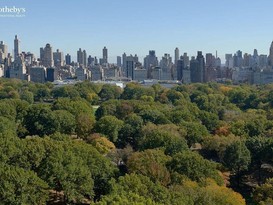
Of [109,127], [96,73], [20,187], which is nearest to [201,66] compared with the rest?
[96,73]

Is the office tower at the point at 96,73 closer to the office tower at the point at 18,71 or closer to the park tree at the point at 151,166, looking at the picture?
the office tower at the point at 18,71

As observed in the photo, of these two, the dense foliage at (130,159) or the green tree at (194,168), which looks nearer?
the dense foliage at (130,159)

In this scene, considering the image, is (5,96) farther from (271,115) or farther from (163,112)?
(271,115)

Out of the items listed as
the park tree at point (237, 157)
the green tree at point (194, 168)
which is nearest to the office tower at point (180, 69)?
the park tree at point (237, 157)

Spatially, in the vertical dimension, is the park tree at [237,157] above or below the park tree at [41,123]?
below

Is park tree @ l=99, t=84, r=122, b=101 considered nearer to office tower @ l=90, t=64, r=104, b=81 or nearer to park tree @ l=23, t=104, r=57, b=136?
park tree @ l=23, t=104, r=57, b=136

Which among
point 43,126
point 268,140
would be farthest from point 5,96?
point 268,140

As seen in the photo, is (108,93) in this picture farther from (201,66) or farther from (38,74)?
(38,74)

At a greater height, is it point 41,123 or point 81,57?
point 81,57
